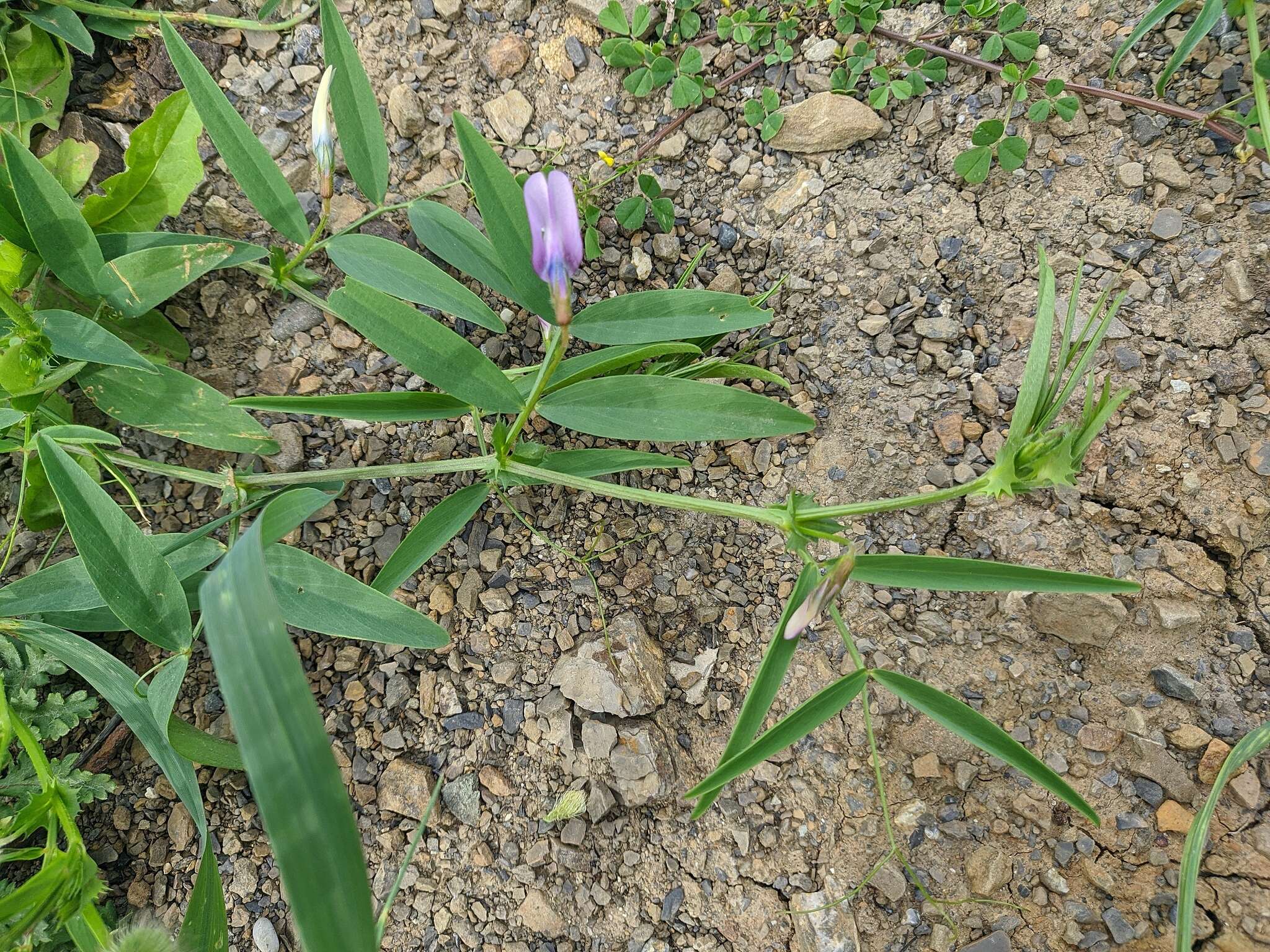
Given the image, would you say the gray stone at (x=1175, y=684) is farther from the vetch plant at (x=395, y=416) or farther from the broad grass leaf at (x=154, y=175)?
the broad grass leaf at (x=154, y=175)

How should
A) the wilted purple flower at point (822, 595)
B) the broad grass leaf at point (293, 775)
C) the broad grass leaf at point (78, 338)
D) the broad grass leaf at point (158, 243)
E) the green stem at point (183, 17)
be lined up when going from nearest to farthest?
the broad grass leaf at point (293, 775) < the wilted purple flower at point (822, 595) < the broad grass leaf at point (78, 338) < the broad grass leaf at point (158, 243) < the green stem at point (183, 17)

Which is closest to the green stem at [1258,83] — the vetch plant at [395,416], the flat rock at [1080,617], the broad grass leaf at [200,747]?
the vetch plant at [395,416]

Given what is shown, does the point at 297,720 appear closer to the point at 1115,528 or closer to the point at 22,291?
the point at 22,291

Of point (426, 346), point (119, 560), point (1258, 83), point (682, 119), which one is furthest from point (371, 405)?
point (1258, 83)

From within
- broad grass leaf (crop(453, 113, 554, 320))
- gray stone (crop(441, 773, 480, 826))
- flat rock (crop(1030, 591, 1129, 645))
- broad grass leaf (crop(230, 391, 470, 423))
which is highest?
broad grass leaf (crop(453, 113, 554, 320))

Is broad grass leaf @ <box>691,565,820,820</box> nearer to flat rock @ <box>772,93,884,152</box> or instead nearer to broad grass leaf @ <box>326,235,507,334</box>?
broad grass leaf @ <box>326,235,507,334</box>

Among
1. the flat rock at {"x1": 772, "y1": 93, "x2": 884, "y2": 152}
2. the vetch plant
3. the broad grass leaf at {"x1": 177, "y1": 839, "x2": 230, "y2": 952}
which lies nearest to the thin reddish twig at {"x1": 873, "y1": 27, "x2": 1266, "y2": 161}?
the flat rock at {"x1": 772, "y1": 93, "x2": 884, "y2": 152}
